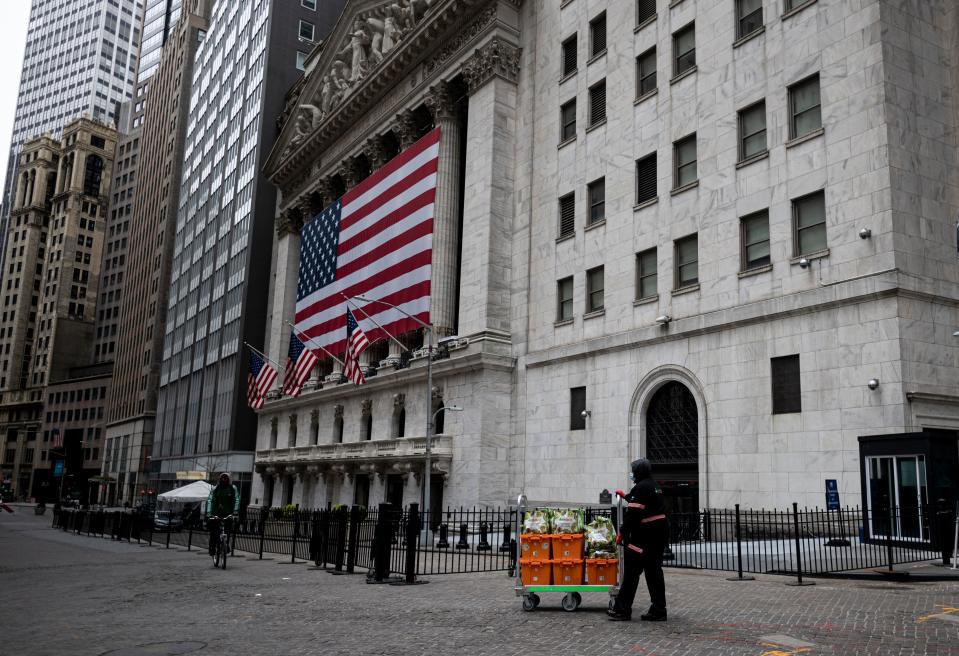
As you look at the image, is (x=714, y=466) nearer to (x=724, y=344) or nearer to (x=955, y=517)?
(x=724, y=344)

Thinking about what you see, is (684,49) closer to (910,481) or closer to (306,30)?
(910,481)

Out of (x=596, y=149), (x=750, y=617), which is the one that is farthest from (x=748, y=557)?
(x=596, y=149)

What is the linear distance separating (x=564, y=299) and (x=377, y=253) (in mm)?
15889

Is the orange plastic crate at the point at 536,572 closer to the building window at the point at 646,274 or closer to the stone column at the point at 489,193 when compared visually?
the building window at the point at 646,274

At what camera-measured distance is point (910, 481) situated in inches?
760

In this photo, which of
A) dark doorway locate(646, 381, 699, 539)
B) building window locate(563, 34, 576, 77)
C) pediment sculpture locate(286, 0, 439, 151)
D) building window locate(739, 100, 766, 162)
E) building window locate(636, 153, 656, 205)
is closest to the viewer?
building window locate(739, 100, 766, 162)

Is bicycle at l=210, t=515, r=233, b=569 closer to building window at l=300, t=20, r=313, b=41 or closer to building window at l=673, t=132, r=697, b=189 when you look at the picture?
building window at l=673, t=132, r=697, b=189

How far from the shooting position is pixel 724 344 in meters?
27.6

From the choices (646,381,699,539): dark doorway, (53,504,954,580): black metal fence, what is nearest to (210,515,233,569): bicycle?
(53,504,954,580): black metal fence

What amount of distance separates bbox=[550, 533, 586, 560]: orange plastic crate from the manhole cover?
16.5 feet

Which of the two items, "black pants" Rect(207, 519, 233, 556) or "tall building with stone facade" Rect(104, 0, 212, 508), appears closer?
"black pants" Rect(207, 519, 233, 556)

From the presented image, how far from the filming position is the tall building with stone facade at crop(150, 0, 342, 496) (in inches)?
2896

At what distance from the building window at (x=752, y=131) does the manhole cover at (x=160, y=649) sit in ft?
80.5

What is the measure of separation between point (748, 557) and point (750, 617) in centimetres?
914
